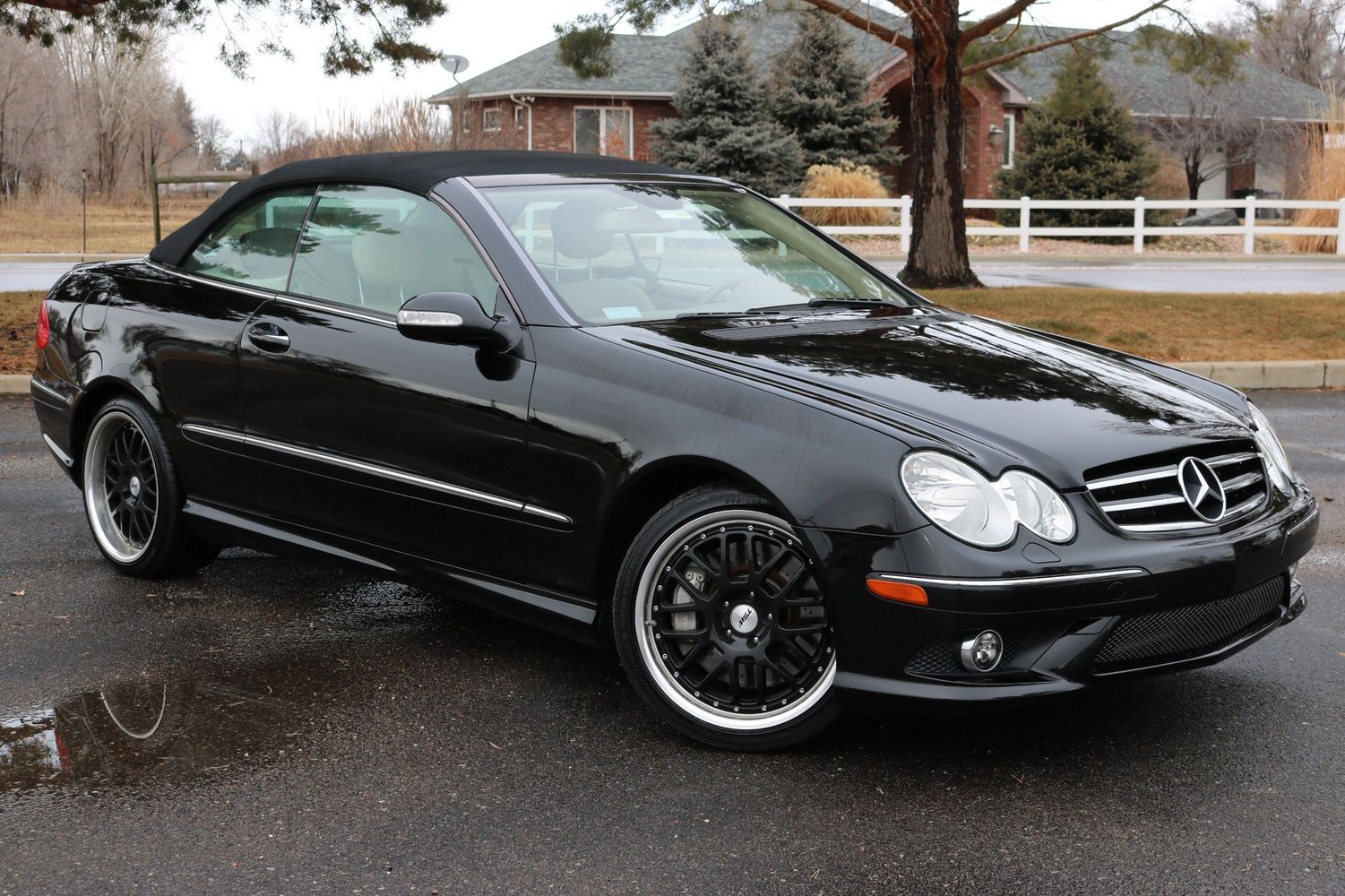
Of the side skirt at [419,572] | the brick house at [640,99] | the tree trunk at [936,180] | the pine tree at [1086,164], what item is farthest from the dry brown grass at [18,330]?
the pine tree at [1086,164]

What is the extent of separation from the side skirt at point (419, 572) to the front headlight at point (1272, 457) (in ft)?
6.17

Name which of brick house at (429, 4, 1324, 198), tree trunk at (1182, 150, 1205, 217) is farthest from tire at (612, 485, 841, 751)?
tree trunk at (1182, 150, 1205, 217)

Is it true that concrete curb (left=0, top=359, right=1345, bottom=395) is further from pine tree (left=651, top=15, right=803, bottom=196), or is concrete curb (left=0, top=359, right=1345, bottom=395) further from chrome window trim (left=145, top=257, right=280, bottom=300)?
pine tree (left=651, top=15, right=803, bottom=196)

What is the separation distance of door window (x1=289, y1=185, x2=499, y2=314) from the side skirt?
78 cm

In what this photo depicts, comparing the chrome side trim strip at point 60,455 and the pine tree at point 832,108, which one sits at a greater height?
the pine tree at point 832,108

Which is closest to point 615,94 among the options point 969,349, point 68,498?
point 68,498

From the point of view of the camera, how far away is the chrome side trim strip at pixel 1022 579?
332 centimetres

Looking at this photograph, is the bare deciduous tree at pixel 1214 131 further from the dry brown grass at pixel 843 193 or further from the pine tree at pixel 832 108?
the dry brown grass at pixel 843 193

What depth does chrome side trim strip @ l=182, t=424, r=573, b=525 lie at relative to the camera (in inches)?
162

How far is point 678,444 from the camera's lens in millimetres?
3742

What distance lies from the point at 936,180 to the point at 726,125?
59.5 ft

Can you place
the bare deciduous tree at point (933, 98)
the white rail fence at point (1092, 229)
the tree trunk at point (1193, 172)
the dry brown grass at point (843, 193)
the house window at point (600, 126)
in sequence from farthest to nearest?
the tree trunk at point (1193, 172), the house window at point (600, 126), the dry brown grass at point (843, 193), the white rail fence at point (1092, 229), the bare deciduous tree at point (933, 98)

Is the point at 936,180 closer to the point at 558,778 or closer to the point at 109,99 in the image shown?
the point at 558,778

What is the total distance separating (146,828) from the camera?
3.31m
